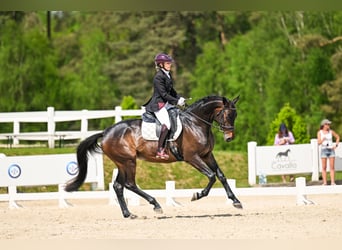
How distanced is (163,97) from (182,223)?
1.61m

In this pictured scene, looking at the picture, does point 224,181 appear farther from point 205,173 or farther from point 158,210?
point 158,210

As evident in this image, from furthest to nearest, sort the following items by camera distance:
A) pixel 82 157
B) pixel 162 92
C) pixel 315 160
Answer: pixel 315 160, pixel 82 157, pixel 162 92

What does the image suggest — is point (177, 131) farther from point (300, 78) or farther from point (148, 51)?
point (148, 51)

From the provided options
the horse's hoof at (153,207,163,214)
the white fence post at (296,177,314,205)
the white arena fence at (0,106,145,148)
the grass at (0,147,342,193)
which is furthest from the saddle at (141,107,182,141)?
the white arena fence at (0,106,145,148)

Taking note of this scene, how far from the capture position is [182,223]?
10562mm

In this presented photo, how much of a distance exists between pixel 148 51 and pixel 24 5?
115ft

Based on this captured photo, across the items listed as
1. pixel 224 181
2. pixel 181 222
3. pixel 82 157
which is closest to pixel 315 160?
pixel 82 157

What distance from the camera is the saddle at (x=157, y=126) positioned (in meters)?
11.6

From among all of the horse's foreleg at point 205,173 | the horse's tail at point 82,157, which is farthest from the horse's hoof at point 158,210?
the horse's tail at point 82,157

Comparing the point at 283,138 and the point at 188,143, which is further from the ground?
the point at 283,138

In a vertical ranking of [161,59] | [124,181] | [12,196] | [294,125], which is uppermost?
[161,59]

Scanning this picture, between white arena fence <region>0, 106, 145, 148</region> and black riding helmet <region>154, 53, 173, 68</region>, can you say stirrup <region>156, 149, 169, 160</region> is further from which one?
white arena fence <region>0, 106, 145, 148</region>

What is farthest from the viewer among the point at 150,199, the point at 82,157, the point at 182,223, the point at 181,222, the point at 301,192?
the point at 301,192

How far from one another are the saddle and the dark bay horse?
0.07 meters
